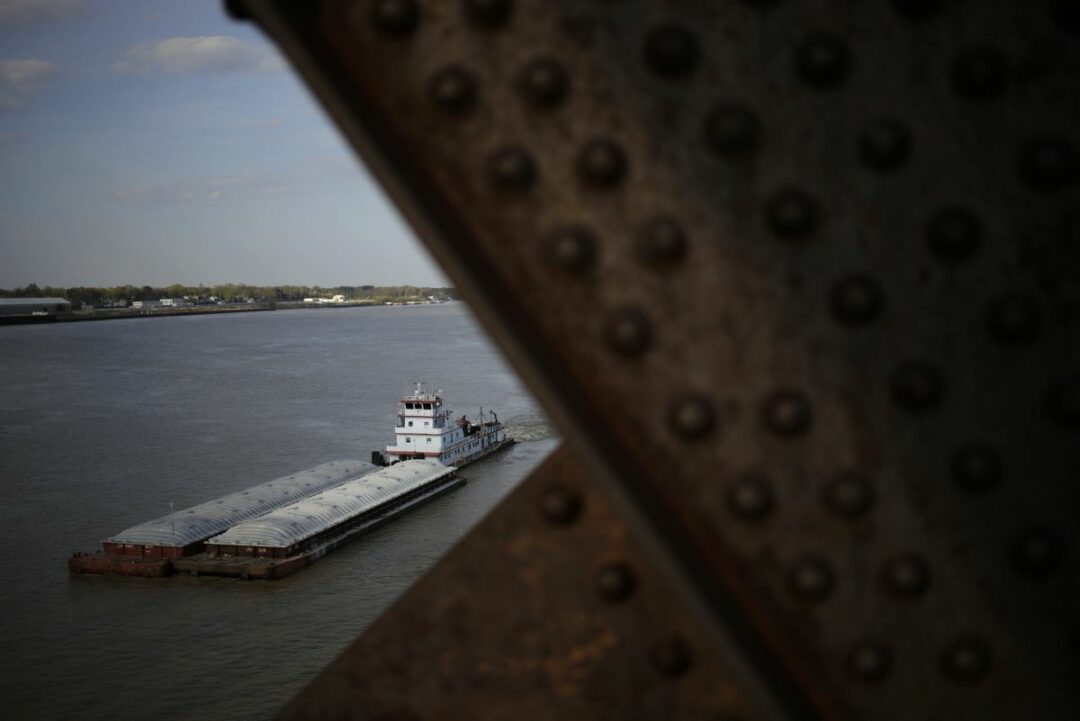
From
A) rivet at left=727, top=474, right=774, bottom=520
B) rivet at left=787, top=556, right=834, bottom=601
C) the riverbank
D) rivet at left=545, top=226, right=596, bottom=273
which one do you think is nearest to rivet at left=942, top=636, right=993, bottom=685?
rivet at left=787, top=556, right=834, bottom=601

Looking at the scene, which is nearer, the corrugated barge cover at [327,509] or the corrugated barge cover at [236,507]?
the corrugated barge cover at [236,507]

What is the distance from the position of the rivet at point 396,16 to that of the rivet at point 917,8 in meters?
0.50

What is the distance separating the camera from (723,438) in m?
0.96

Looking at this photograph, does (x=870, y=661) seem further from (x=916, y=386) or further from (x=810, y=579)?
(x=916, y=386)

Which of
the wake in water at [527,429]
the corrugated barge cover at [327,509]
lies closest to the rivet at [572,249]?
the corrugated barge cover at [327,509]

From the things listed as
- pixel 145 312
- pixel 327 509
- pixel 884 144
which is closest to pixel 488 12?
pixel 884 144

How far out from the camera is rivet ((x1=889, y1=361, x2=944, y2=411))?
0.93 metres

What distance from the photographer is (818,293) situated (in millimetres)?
940

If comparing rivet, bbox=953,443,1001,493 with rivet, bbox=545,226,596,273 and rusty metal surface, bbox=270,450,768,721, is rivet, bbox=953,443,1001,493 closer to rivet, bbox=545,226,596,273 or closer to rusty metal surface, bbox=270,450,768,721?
rusty metal surface, bbox=270,450,768,721

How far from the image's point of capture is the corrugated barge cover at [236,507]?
22469mm

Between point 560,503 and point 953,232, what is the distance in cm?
51

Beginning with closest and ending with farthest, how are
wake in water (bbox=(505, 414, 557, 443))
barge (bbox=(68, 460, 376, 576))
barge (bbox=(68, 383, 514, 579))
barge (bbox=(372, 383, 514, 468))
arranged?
barge (bbox=(68, 460, 376, 576)) → barge (bbox=(68, 383, 514, 579)) → barge (bbox=(372, 383, 514, 468)) → wake in water (bbox=(505, 414, 557, 443))

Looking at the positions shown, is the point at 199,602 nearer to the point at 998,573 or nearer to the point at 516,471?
the point at 516,471

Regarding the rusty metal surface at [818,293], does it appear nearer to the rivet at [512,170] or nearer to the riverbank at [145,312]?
the rivet at [512,170]
